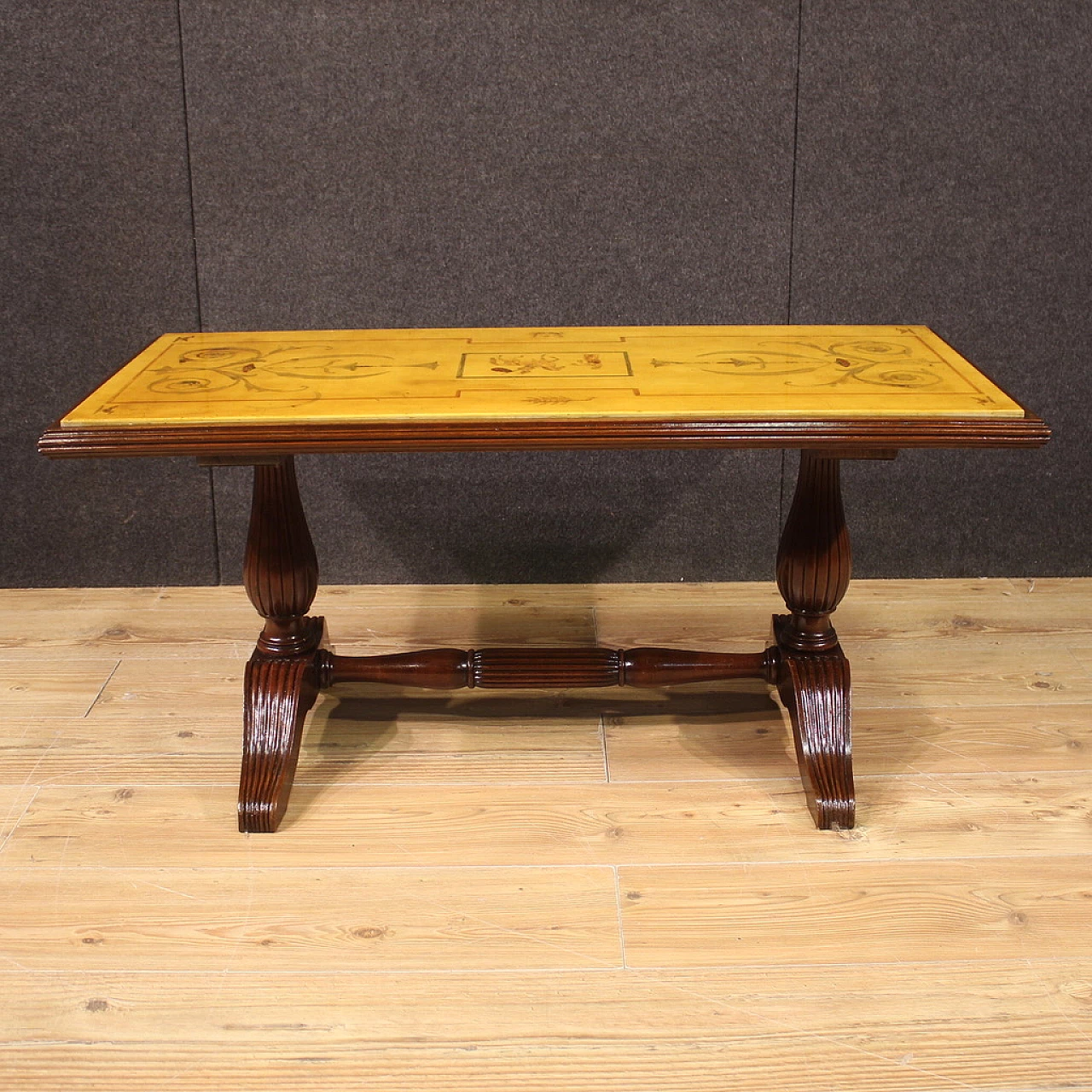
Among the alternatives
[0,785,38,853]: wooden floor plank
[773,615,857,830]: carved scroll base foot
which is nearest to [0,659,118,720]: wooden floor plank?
[0,785,38,853]: wooden floor plank

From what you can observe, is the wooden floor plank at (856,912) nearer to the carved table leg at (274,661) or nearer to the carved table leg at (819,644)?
the carved table leg at (819,644)

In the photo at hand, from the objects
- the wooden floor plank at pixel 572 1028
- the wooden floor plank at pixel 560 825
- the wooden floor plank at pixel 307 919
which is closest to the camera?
the wooden floor plank at pixel 572 1028

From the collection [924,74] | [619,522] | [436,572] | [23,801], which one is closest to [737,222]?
[924,74]

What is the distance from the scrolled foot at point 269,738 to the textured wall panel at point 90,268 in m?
0.97

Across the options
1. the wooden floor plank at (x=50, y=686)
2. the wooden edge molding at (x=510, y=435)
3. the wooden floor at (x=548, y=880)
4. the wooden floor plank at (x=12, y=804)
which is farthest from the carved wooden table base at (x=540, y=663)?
the wooden floor plank at (x=50, y=686)

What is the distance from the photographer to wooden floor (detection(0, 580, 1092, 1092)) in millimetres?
1690

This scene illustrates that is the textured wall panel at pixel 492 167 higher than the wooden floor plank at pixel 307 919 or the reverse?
higher

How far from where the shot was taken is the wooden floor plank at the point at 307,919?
1.86m

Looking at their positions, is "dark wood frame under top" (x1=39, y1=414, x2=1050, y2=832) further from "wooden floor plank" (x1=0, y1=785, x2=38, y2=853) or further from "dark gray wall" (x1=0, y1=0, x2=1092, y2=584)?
"dark gray wall" (x1=0, y1=0, x2=1092, y2=584)

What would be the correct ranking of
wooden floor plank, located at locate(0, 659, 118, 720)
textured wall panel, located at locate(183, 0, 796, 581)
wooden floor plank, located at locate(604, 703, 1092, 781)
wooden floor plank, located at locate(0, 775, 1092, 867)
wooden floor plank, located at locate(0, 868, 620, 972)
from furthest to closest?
textured wall panel, located at locate(183, 0, 796, 581) → wooden floor plank, located at locate(0, 659, 118, 720) → wooden floor plank, located at locate(604, 703, 1092, 781) → wooden floor plank, located at locate(0, 775, 1092, 867) → wooden floor plank, located at locate(0, 868, 620, 972)

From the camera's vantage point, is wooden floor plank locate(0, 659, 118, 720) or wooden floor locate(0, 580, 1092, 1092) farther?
wooden floor plank locate(0, 659, 118, 720)

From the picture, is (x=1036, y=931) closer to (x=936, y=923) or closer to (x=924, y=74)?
(x=936, y=923)

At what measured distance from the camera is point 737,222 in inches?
113

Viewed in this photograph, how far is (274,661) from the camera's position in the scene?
7.54 ft
